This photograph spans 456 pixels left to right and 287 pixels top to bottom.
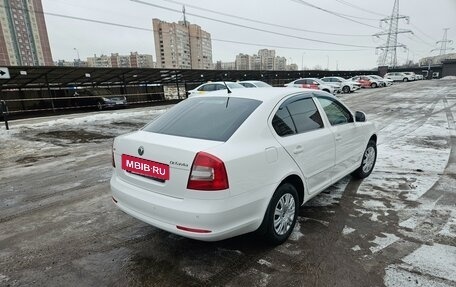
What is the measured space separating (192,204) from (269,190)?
78 cm

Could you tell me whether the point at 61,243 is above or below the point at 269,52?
below

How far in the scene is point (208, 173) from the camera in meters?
2.54

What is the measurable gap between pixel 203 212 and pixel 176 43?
55466 millimetres

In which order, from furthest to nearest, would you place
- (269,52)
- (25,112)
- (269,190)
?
(269,52) → (25,112) → (269,190)

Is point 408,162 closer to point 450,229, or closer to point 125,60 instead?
point 450,229

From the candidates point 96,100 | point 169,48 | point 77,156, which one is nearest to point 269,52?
point 169,48

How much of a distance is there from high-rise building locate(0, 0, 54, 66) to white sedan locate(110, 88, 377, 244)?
47672 mm

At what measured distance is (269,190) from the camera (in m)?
2.91

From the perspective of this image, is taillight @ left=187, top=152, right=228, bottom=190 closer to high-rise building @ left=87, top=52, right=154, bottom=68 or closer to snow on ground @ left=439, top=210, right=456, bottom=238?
snow on ground @ left=439, top=210, right=456, bottom=238

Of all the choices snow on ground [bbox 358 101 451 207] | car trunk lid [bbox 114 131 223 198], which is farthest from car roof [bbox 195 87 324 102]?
snow on ground [bbox 358 101 451 207]

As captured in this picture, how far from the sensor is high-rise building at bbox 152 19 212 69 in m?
52.8

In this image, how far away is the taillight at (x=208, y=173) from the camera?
8.32 feet

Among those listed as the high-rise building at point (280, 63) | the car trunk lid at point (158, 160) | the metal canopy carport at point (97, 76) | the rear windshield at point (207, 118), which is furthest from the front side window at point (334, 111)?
the high-rise building at point (280, 63)

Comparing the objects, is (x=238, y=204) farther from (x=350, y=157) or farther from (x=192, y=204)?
(x=350, y=157)
